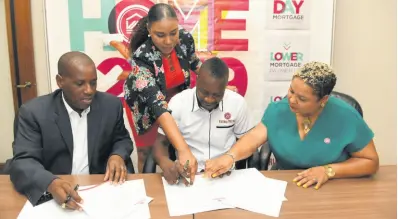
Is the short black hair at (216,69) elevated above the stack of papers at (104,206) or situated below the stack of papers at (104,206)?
above

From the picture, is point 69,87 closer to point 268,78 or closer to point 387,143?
point 268,78

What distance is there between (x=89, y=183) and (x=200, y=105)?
2.37 feet

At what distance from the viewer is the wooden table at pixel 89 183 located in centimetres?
148

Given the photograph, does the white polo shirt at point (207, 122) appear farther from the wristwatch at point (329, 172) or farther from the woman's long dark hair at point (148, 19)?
the wristwatch at point (329, 172)

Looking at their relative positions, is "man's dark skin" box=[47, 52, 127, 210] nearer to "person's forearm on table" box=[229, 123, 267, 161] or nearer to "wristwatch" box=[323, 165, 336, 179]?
"person's forearm on table" box=[229, 123, 267, 161]

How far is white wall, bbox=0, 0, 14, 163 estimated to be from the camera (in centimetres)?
329

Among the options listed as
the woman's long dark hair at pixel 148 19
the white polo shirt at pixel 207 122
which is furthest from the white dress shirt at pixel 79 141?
the woman's long dark hair at pixel 148 19

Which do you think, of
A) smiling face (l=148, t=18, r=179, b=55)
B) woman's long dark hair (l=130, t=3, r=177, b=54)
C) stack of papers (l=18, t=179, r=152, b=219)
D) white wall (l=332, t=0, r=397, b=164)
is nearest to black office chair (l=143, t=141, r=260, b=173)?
stack of papers (l=18, t=179, r=152, b=219)

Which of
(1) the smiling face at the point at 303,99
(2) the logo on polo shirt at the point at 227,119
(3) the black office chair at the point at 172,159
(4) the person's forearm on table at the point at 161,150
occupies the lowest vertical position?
(3) the black office chair at the point at 172,159

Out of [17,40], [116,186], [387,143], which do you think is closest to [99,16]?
[17,40]

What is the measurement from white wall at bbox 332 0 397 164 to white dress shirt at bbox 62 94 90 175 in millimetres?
2320

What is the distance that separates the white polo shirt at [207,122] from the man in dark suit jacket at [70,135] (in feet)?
1.05

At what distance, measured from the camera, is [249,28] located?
3.18 metres

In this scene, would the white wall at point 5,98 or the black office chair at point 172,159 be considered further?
the white wall at point 5,98
